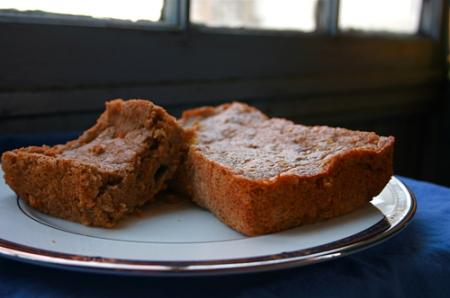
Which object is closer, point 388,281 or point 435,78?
point 388,281

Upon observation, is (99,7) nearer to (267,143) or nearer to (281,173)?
(267,143)

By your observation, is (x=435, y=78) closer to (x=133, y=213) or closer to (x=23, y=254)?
(x=133, y=213)

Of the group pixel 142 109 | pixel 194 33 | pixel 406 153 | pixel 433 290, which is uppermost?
pixel 194 33

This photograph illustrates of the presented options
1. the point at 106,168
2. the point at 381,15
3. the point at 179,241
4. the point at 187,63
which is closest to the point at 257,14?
the point at 187,63

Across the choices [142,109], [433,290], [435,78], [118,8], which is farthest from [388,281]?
[435,78]

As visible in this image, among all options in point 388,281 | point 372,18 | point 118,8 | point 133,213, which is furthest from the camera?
point 372,18

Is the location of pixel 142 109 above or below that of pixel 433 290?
above

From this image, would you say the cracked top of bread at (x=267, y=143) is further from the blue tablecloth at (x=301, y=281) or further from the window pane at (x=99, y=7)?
the window pane at (x=99, y=7)

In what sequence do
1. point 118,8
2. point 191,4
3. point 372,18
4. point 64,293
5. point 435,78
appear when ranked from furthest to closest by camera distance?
point 435,78 < point 372,18 < point 191,4 < point 118,8 < point 64,293
